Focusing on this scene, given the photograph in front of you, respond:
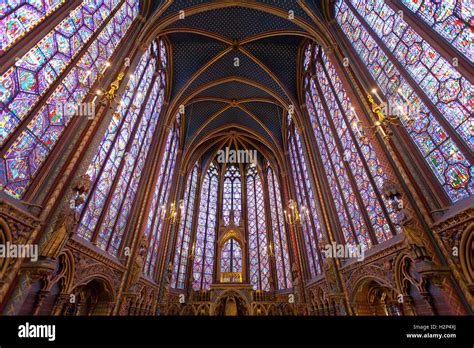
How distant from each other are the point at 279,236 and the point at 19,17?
763 inches

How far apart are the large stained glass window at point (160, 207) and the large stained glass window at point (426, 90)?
1252 centimetres

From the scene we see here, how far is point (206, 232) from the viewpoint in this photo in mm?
21828

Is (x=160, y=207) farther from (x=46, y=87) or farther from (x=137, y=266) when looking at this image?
(x=46, y=87)

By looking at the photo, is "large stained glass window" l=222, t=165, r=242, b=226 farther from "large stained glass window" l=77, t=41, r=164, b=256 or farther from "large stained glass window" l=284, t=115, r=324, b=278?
"large stained glass window" l=77, t=41, r=164, b=256

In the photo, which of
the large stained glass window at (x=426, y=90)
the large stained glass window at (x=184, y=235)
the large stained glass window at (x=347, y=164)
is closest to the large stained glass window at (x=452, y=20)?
the large stained glass window at (x=426, y=90)

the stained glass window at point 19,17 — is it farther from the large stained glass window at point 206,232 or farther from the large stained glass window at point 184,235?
the large stained glass window at point 206,232

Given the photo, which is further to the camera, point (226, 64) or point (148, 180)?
point (226, 64)

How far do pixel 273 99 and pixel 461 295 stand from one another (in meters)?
16.9

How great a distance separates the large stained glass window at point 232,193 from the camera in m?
23.7

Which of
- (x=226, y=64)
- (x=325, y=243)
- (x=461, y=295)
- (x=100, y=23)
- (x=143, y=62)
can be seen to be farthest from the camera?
(x=226, y=64)
